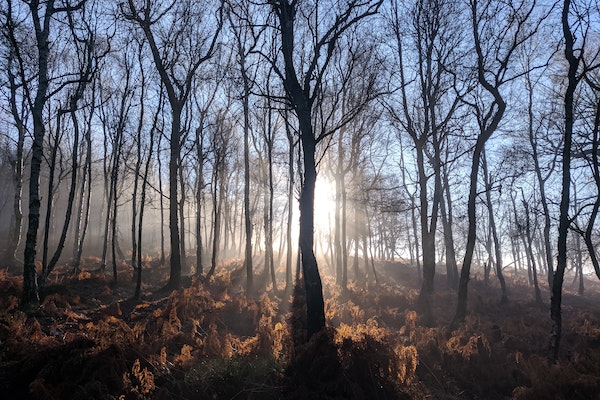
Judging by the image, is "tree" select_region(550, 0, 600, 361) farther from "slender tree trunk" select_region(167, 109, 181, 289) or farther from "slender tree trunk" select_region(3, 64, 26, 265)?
"slender tree trunk" select_region(3, 64, 26, 265)

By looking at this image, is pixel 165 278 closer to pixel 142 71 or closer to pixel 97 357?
pixel 142 71

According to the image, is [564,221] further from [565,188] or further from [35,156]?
[35,156]

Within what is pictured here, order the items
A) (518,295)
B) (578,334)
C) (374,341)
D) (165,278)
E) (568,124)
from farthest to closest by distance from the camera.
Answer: (518,295) → (165,278) → (578,334) → (568,124) → (374,341)

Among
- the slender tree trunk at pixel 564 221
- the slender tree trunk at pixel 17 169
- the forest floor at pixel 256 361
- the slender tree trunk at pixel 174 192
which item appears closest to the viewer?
the forest floor at pixel 256 361

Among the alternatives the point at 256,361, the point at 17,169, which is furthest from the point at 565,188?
the point at 17,169

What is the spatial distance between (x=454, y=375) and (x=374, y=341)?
2.47 m

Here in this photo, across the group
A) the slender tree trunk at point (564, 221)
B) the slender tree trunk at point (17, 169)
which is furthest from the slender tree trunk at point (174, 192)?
the slender tree trunk at point (564, 221)

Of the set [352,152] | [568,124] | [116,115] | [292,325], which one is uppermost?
[116,115]

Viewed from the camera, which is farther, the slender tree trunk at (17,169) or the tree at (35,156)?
the slender tree trunk at (17,169)

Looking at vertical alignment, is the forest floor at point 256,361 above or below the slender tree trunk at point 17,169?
below

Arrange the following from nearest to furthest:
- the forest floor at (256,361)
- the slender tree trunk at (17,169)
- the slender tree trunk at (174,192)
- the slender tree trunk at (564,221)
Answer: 1. the forest floor at (256,361)
2. the slender tree trunk at (564,221)
3. the slender tree trunk at (174,192)
4. the slender tree trunk at (17,169)

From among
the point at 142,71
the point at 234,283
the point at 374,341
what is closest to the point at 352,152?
the point at 234,283

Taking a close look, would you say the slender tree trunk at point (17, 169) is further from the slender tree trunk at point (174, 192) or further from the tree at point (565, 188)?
the tree at point (565, 188)

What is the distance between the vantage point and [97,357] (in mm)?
4227
